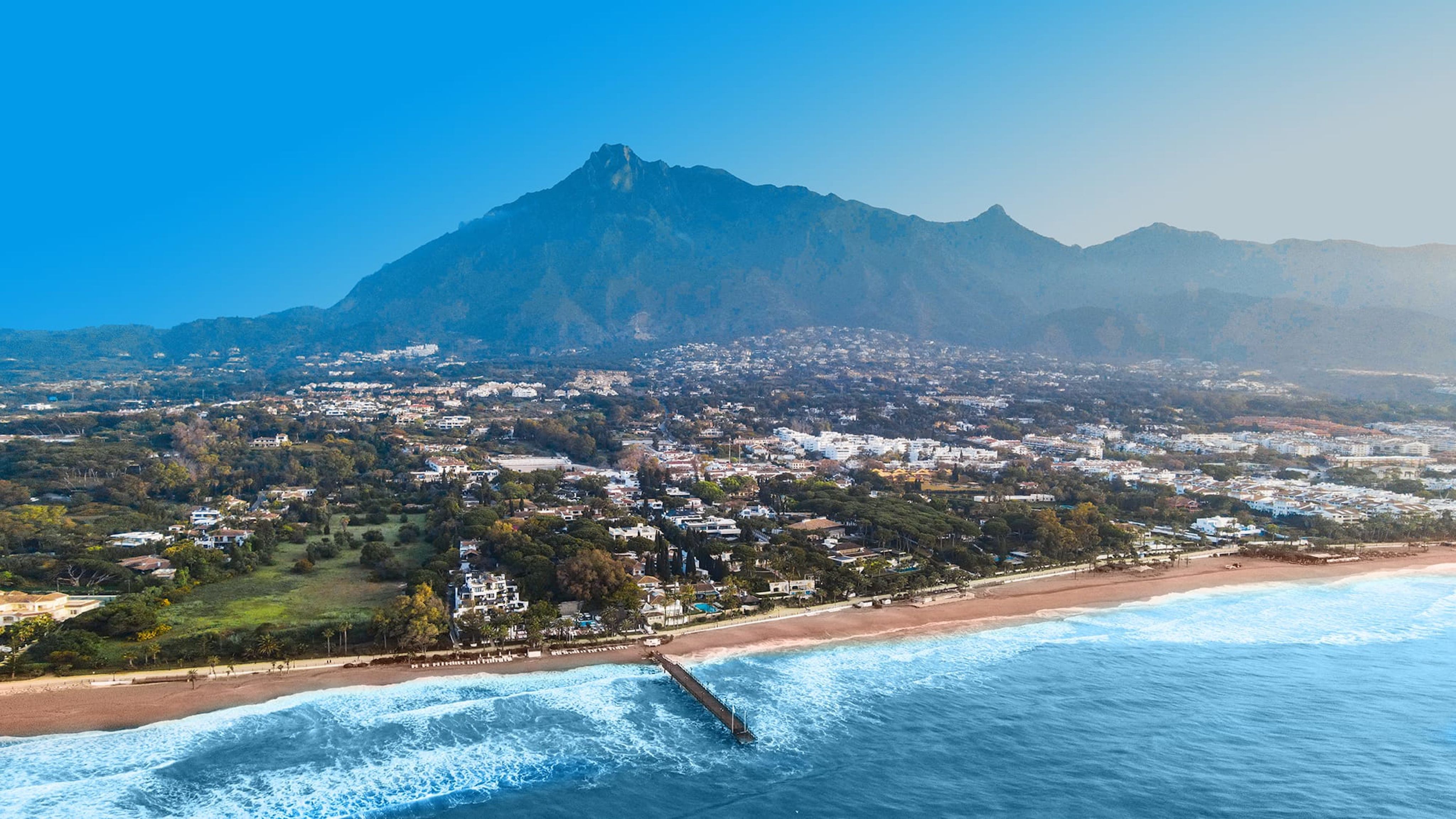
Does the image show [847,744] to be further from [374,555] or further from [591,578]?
[374,555]

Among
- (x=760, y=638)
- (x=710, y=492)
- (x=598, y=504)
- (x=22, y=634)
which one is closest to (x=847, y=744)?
(x=760, y=638)

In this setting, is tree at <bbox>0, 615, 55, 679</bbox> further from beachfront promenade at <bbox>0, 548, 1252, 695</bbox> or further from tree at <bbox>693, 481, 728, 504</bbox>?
tree at <bbox>693, 481, 728, 504</bbox>

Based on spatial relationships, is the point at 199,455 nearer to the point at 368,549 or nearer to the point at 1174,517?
the point at 368,549

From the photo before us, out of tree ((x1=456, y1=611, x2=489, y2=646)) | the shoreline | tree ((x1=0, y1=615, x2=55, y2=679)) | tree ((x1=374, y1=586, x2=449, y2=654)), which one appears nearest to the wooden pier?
the shoreline

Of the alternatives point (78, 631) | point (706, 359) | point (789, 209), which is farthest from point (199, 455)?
point (789, 209)

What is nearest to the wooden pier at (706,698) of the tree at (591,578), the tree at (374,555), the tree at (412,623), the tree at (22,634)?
the tree at (591,578)

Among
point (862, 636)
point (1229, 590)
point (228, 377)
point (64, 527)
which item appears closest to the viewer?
point (862, 636)
